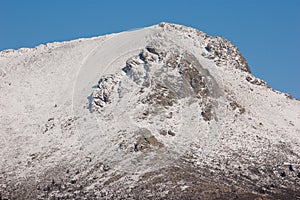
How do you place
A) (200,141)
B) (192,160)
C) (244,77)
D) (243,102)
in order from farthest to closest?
(244,77), (243,102), (200,141), (192,160)

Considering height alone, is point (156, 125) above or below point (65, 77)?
below

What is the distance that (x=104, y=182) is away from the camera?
54.2 m

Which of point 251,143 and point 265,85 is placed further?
point 265,85

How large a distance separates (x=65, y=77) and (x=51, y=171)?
27.7 meters

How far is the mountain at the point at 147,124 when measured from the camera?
54.3 meters

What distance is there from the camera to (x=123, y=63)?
77938 millimetres

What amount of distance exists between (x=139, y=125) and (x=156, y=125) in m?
2.14

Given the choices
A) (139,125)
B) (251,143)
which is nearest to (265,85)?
(251,143)

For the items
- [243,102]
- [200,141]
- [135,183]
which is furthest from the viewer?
[243,102]

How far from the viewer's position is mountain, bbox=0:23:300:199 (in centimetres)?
5434

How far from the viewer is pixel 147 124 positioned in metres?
63.9

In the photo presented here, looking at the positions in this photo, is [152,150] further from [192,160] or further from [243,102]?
[243,102]

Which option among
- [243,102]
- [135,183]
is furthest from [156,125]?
[243,102]

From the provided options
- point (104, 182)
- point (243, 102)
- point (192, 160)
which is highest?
point (243, 102)
